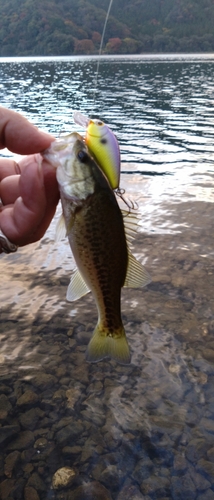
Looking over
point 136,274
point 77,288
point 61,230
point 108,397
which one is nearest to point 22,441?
point 108,397

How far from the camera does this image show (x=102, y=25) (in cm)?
11556

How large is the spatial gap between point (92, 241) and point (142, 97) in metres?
37.7

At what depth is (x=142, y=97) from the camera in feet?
124

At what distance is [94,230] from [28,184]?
0.66 m

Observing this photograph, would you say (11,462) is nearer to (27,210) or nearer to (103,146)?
(27,210)

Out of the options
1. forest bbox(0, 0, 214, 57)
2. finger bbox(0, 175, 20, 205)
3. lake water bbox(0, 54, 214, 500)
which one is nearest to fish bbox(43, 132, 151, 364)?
finger bbox(0, 175, 20, 205)

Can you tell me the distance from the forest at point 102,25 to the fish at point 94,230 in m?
124

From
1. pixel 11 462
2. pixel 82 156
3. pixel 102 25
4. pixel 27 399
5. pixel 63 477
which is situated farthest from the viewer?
pixel 102 25

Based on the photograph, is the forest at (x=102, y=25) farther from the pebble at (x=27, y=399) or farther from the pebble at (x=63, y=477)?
the pebble at (x=63, y=477)

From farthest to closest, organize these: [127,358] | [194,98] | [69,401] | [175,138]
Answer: [194,98], [175,138], [69,401], [127,358]

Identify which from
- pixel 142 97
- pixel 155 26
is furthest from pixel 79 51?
pixel 142 97

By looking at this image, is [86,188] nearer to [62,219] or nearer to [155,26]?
[62,219]

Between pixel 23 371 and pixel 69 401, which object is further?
pixel 23 371

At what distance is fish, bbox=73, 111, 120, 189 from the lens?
2.77m
